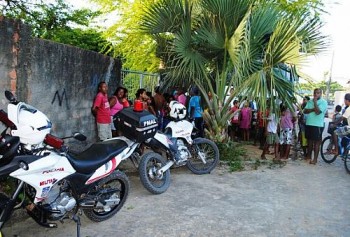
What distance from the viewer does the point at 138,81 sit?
862 centimetres

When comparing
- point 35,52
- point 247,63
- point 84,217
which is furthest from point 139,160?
point 247,63

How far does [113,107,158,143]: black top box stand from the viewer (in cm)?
436

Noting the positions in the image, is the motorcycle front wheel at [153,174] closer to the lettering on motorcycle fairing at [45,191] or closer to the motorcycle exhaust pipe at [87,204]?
the motorcycle exhaust pipe at [87,204]

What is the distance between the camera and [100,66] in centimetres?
652

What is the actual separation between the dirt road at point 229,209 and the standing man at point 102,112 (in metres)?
1.03

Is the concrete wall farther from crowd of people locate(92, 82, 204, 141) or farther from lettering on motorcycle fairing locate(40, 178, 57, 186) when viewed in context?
lettering on motorcycle fairing locate(40, 178, 57, 186)

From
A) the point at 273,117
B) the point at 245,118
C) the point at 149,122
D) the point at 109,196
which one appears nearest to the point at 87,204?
the point at 109,196

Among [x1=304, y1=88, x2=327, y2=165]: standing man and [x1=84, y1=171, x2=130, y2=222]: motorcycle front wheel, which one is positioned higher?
[x1=304, y1=88, x2=327, y2=165]: standing man

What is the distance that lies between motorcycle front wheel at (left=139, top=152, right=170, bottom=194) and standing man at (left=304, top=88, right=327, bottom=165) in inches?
148

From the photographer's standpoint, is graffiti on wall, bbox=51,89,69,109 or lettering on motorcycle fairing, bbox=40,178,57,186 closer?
lettering on motorcycle fairing, bbox=40,178,57,186

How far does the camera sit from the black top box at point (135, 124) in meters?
4.36

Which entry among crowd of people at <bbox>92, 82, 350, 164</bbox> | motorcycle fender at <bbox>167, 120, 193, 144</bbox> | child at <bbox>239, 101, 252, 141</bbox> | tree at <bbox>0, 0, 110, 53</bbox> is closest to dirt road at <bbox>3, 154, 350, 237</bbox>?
motorcycle fender at <bbox>167, 120, 193, 144</bbox>

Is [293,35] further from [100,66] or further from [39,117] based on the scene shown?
[39,117]

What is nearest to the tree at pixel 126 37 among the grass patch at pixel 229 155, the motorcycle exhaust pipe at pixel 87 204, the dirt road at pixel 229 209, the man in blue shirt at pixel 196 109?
the man in blue shirt at pixel 196 109
